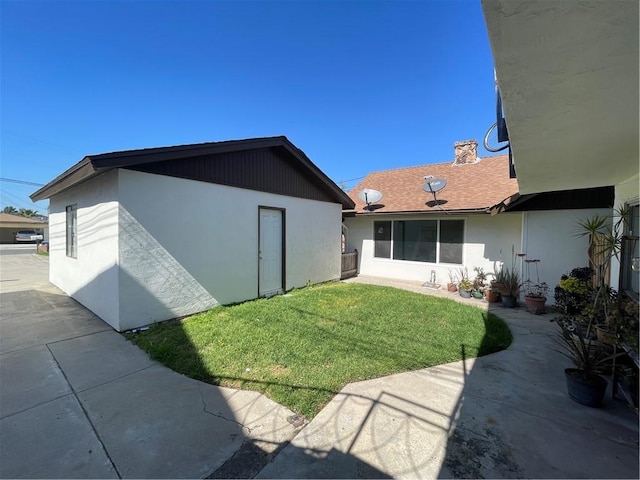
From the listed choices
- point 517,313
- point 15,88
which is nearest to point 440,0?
point 517,313

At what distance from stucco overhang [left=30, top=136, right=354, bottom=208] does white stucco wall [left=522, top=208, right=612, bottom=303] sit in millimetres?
5784

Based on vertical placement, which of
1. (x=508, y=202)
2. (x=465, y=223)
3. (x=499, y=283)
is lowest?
(x=499, y=283)

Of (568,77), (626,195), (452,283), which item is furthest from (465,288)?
(568,77)

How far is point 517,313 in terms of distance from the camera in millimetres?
6367

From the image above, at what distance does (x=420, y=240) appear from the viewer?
9664 mm

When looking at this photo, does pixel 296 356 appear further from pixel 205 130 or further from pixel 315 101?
pixel 205 130

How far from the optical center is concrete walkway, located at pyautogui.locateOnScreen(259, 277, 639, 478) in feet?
6.56

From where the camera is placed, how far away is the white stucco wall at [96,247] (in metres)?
4.70

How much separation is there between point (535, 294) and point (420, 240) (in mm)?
3622

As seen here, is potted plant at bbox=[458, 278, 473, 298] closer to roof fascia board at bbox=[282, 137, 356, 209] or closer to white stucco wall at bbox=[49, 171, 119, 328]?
roof fascia board at bbox=[282, 137, 356, 209]

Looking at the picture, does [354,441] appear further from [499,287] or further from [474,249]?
[474,249]

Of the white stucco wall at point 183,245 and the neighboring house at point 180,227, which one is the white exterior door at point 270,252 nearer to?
the neighboring house at point 180,227

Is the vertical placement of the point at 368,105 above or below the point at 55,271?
above

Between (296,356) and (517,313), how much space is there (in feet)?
18.1
